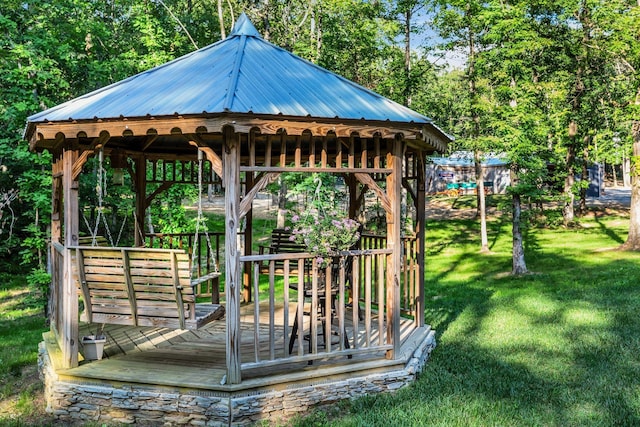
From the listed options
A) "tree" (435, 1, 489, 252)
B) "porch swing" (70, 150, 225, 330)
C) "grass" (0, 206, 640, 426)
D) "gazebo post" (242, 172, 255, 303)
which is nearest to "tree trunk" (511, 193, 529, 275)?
"grass" (0, 206, 640, 426)

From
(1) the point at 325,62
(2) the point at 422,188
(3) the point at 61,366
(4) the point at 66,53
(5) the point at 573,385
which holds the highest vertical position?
(1) the point at 325,62

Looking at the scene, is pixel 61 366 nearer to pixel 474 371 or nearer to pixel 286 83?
pixel 286 83

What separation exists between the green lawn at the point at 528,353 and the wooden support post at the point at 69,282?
244 centimetres

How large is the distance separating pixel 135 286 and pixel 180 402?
3.67 feet

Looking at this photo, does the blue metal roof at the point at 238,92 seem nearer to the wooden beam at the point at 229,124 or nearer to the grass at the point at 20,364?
the wooden beam at the point at 229,124

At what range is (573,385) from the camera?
5.65 metres

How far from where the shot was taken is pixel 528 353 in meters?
6.94

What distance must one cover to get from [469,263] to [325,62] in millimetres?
8162

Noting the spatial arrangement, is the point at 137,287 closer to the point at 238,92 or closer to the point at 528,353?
the point at 238,92

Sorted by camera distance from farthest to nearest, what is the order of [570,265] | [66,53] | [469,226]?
[469,226] → [570,265] → [66,53]

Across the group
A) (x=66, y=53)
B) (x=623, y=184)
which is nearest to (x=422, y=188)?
(x=66, y=53)

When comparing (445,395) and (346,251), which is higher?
(346,251)

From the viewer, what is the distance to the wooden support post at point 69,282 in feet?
17.1

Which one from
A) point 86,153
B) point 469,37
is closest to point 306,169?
point 86,153
